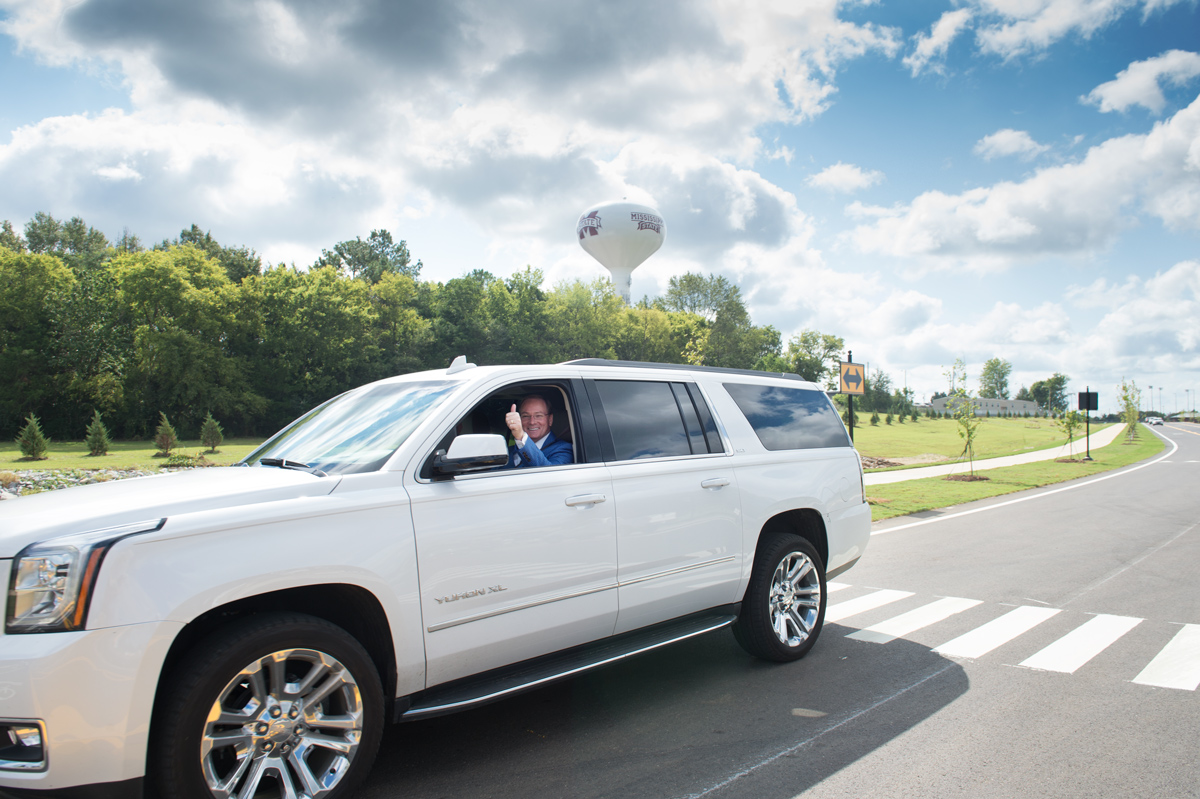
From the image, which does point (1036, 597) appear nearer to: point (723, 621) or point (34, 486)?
point (723, 621)

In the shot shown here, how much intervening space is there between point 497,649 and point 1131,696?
4007 millimetres

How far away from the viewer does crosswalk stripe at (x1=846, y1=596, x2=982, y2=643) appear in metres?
5.67

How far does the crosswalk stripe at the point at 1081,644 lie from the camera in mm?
4922

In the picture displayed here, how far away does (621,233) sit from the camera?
221ft

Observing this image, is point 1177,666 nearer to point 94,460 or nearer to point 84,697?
point 84,697

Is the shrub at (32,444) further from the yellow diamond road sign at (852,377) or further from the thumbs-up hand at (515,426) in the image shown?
the thumbs-up hand at (515,426)

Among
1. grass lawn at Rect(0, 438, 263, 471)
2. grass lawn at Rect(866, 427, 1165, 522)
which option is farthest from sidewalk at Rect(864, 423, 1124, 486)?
grass lawn at Rect(0, 438, 263, 471)

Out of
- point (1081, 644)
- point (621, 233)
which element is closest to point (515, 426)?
point (1081, 644)

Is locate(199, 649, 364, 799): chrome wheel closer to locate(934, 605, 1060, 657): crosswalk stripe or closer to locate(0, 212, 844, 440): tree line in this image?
locate(934, 605, 1060, 657): crosswalk stripe

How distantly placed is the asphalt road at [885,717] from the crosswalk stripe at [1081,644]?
2cm

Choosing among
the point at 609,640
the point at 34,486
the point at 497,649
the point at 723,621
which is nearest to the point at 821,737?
the point at 723,621

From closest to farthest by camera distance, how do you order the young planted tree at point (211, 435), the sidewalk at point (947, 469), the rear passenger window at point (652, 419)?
the rear passenger window at point (652, 419) → the sidewalk at point (947, 469) → the young planted tree at point (211, 435)

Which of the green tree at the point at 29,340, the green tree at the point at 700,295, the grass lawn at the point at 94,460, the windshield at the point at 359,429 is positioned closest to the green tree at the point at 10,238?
the green tree at the point at 29,340

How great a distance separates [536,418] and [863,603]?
4.34m
